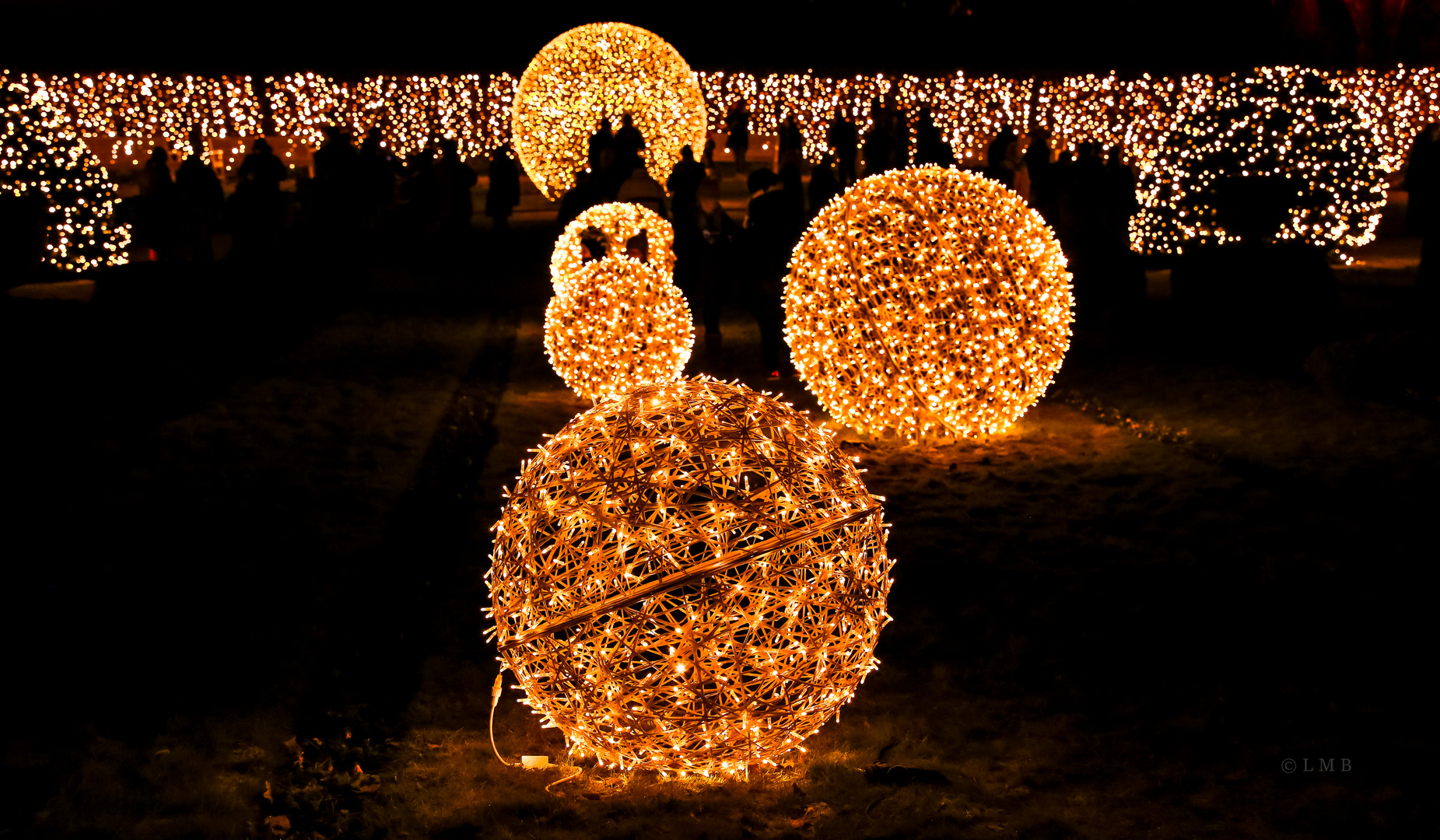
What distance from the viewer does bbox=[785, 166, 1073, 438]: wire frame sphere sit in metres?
7.75

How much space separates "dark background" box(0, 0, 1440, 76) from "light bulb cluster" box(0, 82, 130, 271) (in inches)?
452

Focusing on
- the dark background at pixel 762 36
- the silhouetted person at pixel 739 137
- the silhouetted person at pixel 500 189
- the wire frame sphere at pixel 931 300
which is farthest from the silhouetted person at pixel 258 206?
the dark background at pixel 762 36

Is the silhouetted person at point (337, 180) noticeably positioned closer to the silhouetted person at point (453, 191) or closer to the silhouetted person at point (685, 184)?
the silhouetted person at point (453, 191)

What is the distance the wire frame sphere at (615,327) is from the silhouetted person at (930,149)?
7792 millimetres

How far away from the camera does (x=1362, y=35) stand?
25625mm

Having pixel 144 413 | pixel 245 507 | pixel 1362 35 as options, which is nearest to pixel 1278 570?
pixel 245 507

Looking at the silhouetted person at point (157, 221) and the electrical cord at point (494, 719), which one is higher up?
the silhouetted person at point (157, 221)

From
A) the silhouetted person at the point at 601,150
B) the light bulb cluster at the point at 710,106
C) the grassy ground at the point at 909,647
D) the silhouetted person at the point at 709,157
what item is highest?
the light bulb cluster at the point at 710,106

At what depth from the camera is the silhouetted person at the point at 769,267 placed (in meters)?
10.4

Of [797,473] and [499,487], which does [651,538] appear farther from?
[499,487]

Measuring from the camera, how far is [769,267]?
34.3 ft

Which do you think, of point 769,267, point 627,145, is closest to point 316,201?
point 627,145

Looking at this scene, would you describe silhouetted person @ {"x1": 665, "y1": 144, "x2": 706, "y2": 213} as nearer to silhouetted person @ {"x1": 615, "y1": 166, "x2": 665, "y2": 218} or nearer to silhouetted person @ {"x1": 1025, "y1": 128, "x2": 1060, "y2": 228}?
silhouetted person @ {"x1": 615, "y1": 166, "x2": 665, "y2": 218}

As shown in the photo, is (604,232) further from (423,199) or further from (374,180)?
(374,180)
